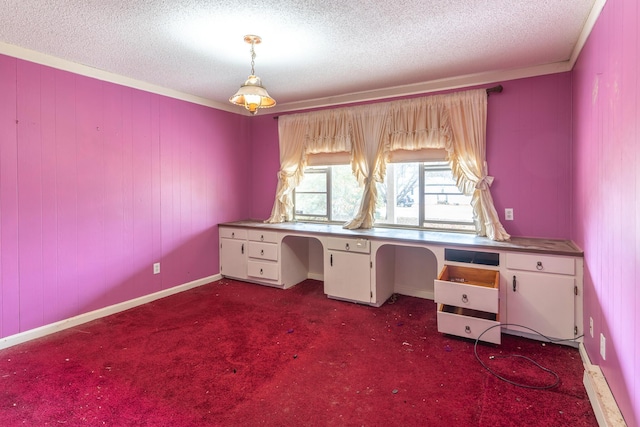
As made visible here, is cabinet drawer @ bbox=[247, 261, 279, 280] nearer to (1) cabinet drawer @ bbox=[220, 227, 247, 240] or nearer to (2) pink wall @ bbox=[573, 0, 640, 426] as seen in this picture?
(1) cabinet drawer @ bbox=[220, 227, 247, 240]

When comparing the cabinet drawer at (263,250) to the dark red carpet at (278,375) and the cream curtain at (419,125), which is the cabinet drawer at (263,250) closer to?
the dark red carpet at (278,375)

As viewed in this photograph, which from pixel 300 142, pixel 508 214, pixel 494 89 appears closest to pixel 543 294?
pixel 508 214

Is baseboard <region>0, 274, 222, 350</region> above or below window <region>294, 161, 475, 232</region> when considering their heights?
below

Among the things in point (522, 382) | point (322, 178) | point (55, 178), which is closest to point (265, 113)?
point (322, 178)

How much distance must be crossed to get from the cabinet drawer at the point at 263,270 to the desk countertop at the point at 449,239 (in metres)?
0.46

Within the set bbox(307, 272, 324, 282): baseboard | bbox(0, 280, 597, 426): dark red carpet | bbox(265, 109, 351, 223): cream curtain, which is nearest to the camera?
bbox(0, 280, 597, 426): dark red carpet

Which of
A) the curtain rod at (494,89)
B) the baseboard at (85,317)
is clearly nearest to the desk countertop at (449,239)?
the baseboard at (85,317)

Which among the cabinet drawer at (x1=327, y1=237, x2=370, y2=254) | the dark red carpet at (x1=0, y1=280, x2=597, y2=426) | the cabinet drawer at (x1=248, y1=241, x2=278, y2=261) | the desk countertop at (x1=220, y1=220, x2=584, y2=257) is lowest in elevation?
the dark red carpet at (x1=0, y1=280, x2=597, y2=426)

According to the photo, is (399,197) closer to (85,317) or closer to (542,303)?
(542,303)

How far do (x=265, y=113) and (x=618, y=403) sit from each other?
15.1 feet

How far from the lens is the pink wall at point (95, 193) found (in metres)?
2.67

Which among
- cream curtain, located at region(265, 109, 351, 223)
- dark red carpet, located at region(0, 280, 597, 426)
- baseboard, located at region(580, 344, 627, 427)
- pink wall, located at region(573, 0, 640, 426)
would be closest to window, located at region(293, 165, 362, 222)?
cream curtain, located at region(265, 109, 351, 223)

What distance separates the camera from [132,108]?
347 cm

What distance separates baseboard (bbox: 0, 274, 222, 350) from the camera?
2.67m
